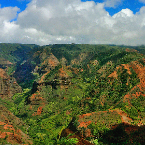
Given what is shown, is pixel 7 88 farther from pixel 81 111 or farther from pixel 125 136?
pixel 125 136

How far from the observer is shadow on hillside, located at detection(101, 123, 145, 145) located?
30438 millimetres

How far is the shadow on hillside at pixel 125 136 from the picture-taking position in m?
30.4

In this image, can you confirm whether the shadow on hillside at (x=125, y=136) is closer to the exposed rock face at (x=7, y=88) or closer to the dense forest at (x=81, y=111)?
the dense forest at (x=81, y=111)

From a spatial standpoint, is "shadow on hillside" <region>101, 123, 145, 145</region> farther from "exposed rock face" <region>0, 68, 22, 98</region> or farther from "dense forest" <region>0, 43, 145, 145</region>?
"exposed rock face" <region>0, 68, 22, 98</region>

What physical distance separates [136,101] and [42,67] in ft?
457

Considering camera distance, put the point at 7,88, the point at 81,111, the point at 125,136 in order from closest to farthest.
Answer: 1. the point at 125,136
2. the point at 81,111
3. the point at 7,88

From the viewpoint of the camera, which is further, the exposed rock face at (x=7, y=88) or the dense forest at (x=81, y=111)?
the exposed rock face at (x=7, y=88)

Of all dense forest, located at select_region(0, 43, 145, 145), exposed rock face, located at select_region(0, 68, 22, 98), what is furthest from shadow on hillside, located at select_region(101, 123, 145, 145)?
exposed rock face, located at select_region(0, 68, 22, 98)

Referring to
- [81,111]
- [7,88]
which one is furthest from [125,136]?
[7,88]

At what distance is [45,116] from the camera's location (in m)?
86.8

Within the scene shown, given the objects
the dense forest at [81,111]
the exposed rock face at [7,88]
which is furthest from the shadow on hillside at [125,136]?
the exposed rock face at [7,88]

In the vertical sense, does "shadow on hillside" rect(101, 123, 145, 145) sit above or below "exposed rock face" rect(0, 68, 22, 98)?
above

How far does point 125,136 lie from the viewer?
32.9m

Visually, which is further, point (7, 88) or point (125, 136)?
point (7, 88)
